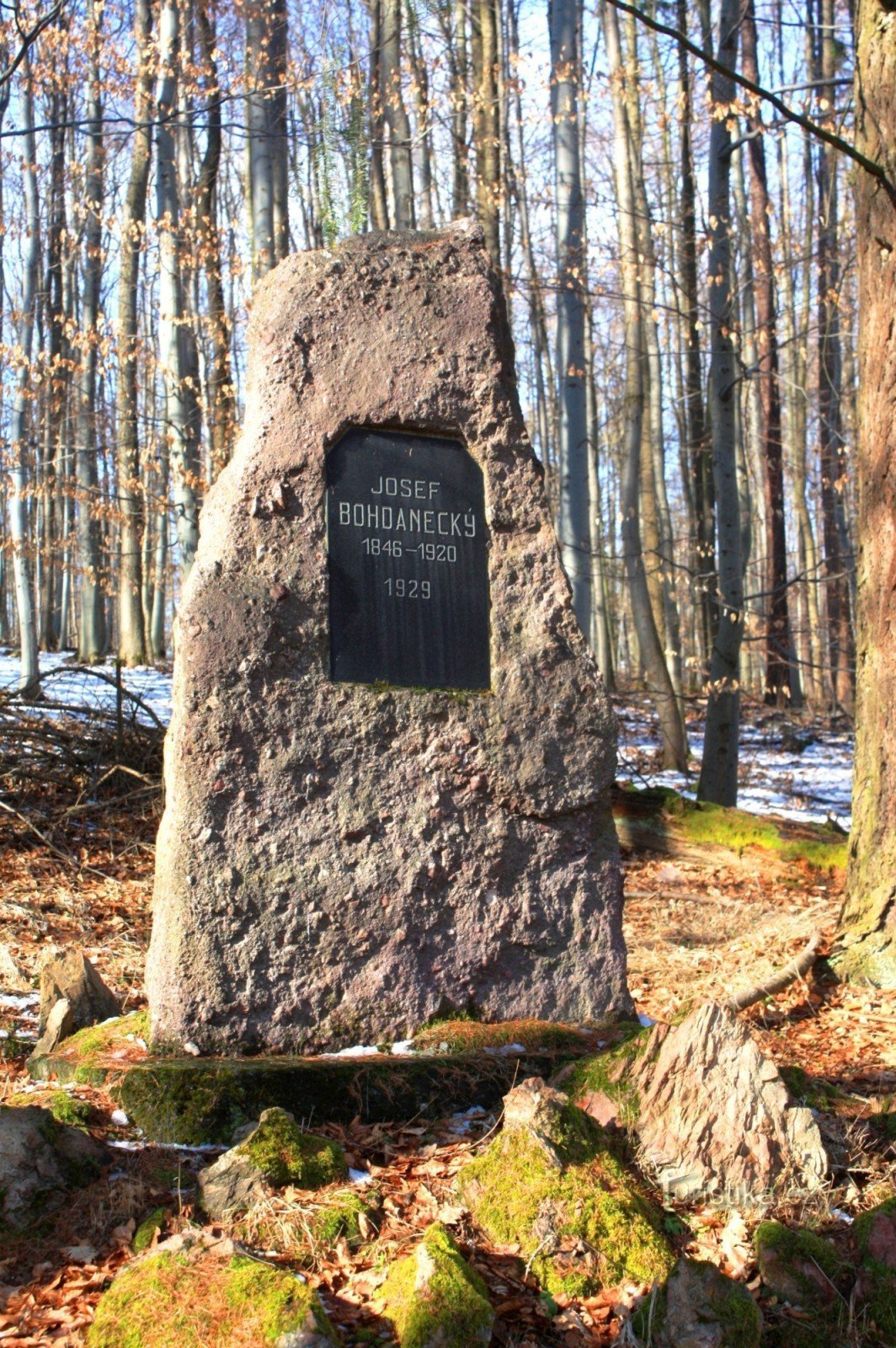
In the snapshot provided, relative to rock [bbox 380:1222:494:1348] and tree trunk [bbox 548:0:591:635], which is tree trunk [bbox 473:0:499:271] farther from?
rock [bbox 380:1222:494:1348]

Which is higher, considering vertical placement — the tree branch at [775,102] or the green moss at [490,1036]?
the tree branch at [775,102]

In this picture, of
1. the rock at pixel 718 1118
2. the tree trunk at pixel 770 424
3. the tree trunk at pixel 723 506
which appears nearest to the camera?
the rock at pixel 718 1118

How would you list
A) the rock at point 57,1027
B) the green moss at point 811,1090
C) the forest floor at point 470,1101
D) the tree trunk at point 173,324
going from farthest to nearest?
the tree trunk at point 173,324
the rock at point 57,1027
the green moss at point 811,1090
the forest floor at point 470,1101

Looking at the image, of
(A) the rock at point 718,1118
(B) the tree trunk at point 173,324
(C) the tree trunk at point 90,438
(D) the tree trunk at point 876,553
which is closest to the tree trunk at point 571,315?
(B) the tree trunk at point 173,324

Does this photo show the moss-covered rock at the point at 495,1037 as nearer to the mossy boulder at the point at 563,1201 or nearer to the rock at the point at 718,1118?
the rock at the point at 718,1118

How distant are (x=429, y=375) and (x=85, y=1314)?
10.0 ft

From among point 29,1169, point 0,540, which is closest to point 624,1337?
point 29,1169

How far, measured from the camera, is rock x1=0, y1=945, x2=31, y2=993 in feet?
15.6

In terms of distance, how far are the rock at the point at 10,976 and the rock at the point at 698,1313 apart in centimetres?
323

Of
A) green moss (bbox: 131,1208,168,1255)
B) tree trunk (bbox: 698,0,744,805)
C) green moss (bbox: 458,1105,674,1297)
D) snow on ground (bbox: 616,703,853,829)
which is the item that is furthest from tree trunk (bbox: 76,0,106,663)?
green moss (bbox: 458,1105,674,1297)

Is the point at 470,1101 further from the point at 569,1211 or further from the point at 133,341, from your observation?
the point at 133,341

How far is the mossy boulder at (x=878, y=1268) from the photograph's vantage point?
2.52m

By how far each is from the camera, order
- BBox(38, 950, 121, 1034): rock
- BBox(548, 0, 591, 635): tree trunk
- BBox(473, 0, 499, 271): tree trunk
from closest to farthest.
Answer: BBox(38, 950, 121, 1034): rock → BBox(548, 0, 591, 635): tree trunk → BBox(473, 0, 499, 271): tree trunk

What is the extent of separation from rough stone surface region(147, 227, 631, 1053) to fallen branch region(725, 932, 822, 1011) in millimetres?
1137
